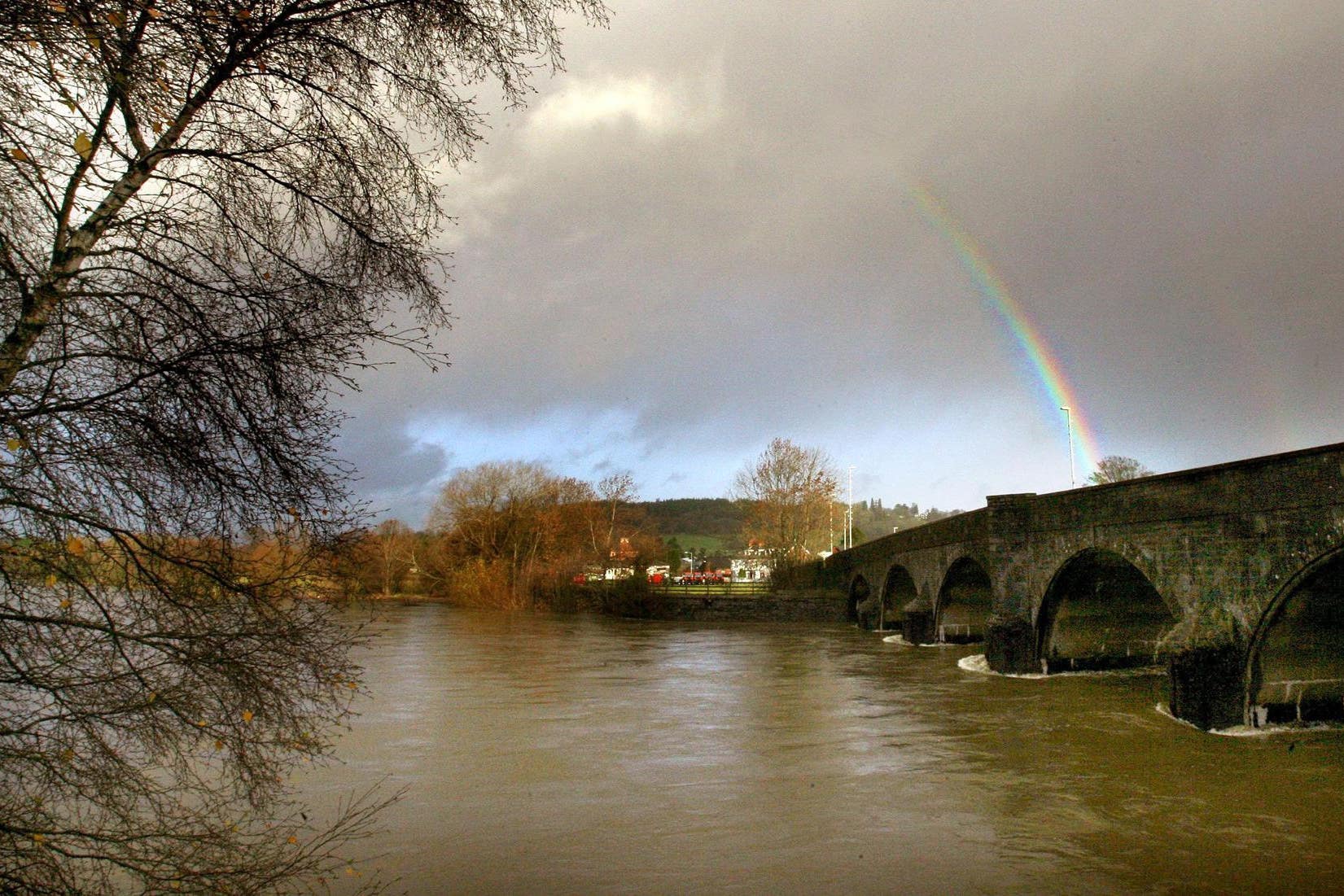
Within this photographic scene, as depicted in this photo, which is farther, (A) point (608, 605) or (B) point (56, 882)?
(A) point (608, 605)

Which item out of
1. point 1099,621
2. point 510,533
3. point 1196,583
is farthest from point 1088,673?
point 510,533

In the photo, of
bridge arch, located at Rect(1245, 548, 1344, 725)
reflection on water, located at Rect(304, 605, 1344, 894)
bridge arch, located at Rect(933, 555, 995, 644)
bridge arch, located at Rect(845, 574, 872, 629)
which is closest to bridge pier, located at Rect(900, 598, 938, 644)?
bridge arch, located at Rect(933, 555, 995, 644)

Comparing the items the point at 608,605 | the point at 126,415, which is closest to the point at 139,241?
the point at 126,415

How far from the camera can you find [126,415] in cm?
441

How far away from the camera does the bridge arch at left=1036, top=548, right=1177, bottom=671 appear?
2101 cm

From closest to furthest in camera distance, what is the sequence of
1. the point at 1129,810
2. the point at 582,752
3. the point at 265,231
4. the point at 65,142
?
the point at 65,142 < the point at 265,231 < the point at 1129,810 < the point at 582,752

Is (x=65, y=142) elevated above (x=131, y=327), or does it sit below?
above

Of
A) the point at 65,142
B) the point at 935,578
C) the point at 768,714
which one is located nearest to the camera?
the point at 65,142

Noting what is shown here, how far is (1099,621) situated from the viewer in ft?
73.7

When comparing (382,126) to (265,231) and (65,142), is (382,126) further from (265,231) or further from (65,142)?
(65,142)

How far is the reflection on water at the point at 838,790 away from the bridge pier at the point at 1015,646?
1033 mm

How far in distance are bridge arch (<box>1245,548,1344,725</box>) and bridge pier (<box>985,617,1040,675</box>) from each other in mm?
7895

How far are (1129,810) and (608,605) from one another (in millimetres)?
47383

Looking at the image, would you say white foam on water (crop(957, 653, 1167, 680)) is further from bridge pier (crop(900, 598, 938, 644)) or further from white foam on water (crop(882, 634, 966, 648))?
bridge pier (crop(900, 598, 938, 644))
